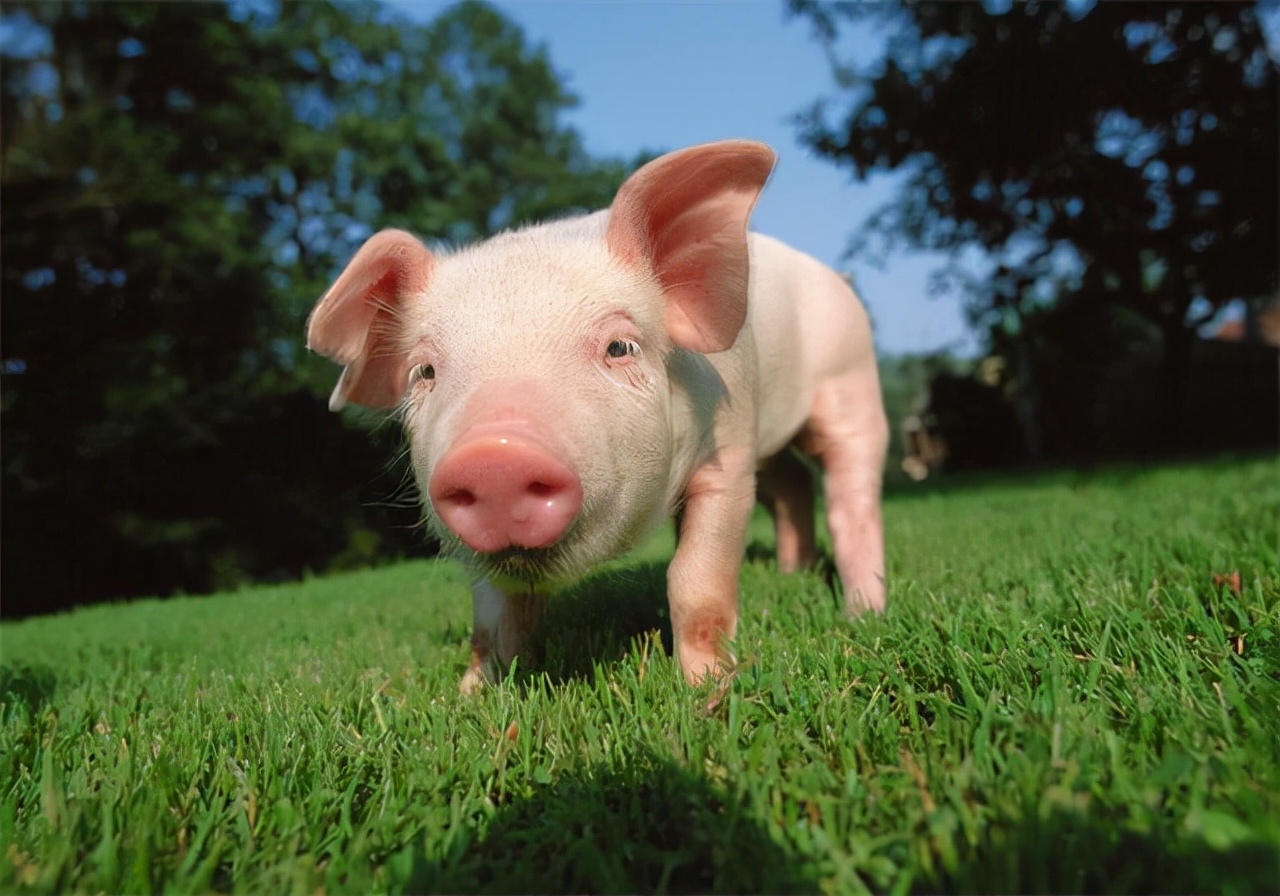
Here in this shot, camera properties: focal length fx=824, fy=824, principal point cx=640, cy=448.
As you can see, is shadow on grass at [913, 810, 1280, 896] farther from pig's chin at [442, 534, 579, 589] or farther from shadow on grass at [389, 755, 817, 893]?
pig's chin at [442, 534, 579, 589]

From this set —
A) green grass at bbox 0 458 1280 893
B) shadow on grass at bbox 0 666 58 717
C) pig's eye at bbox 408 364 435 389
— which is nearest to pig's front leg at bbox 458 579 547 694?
green grass at bbox 0 458 1280 893

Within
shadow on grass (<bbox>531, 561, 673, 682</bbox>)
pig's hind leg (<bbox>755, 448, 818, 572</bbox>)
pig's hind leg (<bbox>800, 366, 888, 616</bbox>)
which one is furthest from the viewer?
pig's hind leg (<bbox>755, 448, 818, 572</bbox>)

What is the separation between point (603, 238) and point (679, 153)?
0.33 meters

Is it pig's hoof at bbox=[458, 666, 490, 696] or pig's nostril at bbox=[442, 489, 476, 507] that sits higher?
pig's nostril at bbox=[442, 489, 476, 507]

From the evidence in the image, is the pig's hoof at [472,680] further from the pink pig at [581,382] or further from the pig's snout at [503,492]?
the pig's snout at [503,492]

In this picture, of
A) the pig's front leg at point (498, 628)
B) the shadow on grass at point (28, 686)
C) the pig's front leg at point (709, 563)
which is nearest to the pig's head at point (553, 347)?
the pig's front leg at point (709, 563)

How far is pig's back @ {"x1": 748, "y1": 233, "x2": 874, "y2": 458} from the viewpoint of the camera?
10.9 feet

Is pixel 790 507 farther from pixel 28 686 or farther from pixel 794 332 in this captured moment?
pixel 28 686

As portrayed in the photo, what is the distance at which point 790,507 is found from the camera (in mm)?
4574

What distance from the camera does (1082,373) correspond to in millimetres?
18594

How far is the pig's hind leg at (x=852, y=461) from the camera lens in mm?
3469

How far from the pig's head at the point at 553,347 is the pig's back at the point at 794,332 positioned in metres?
0.74

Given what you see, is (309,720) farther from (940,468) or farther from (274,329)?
(940,468)

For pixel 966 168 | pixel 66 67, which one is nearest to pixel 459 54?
pixel 66 67
